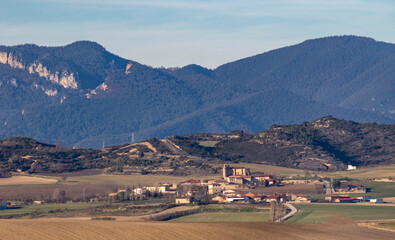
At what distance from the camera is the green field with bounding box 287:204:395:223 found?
385 feet

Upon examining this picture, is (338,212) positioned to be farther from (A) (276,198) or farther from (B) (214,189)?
(B) (214,189)

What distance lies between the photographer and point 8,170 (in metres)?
194

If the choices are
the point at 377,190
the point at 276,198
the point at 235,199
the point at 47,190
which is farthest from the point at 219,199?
the point at 377,190

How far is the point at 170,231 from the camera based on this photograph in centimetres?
8450

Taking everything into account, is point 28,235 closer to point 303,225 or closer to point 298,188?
point 303,225

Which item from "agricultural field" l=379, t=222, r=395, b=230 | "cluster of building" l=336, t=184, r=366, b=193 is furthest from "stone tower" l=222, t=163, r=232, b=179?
"agricultural field" l=379, t=222, r=395, b=230

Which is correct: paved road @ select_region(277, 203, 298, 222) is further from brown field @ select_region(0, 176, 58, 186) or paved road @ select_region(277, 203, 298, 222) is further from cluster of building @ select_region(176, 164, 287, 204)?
brown field @ select_region(0, 176, 58, 186)

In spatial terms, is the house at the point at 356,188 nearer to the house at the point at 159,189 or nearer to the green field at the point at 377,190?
the green field at the point at 377,190

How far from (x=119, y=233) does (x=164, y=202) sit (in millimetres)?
64567

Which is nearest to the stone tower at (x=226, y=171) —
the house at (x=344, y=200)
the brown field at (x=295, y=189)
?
the brown field at (x=295, y=189)

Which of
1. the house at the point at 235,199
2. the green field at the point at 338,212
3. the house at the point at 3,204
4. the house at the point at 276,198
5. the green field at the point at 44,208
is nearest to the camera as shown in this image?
the green field at the point at 338,212

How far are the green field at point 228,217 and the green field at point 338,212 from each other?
365 cm

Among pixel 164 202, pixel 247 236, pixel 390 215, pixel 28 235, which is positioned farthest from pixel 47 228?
pixel 164 202

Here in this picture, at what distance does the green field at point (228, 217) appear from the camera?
116 m
